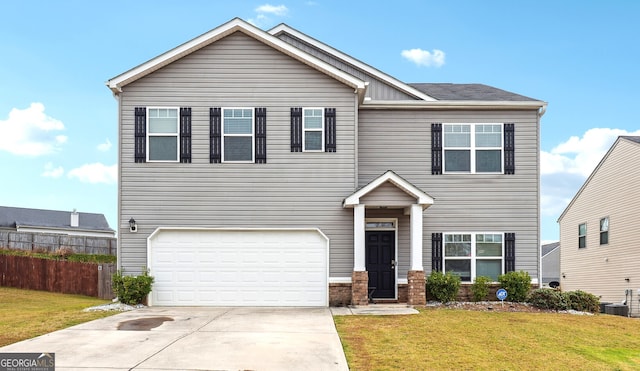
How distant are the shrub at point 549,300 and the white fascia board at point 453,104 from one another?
5247 millimetres

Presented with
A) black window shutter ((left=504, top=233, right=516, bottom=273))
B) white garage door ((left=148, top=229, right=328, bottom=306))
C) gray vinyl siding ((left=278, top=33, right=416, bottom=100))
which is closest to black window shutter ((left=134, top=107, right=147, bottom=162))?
white garage door ((left=148, top=229, right=328, bottom=306))

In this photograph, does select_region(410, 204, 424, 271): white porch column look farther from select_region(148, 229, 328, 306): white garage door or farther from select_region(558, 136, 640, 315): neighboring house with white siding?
select_region(558, 136, 640, 315): neighboring house with white siding

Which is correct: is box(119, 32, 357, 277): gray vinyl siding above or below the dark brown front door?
above

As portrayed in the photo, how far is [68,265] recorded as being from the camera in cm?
2403

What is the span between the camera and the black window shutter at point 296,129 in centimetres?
1622

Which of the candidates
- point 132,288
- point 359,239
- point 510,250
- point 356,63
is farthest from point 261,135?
point 510,250

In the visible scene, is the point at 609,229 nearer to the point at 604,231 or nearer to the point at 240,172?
the point at 604,231

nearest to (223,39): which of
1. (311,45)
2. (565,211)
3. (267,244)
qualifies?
(311,45)

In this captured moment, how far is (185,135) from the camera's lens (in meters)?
16.2

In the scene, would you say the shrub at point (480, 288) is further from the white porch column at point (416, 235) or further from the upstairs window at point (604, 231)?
the upstairs window at point (604, 231)

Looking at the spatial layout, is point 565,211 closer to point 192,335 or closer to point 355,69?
point 355,69

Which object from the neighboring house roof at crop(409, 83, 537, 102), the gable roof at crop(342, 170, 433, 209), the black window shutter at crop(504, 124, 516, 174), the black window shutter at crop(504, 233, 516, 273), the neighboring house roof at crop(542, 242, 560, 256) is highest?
the neighboring house roof at crop(409, 83, 537, 102)

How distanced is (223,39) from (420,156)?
253 inches

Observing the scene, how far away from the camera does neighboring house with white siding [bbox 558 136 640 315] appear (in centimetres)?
2245
